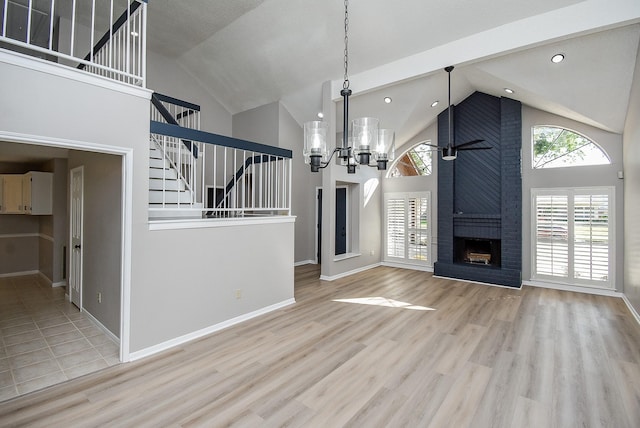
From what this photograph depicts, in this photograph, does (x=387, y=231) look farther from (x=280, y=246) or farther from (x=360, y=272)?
(x=280, y=246)

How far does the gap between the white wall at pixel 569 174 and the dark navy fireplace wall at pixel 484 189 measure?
28 cm

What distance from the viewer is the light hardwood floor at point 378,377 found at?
7.47 feet

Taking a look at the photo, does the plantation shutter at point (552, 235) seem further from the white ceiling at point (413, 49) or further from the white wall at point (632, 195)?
the white ceiling at point (413, 49)

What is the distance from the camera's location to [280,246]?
15.3 ft

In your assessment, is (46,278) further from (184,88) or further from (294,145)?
(294,145)

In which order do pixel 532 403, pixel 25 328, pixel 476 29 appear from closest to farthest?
pixel 532 403 → pixel 25 328 → pixel 476 29

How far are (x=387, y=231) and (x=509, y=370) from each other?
5.23 meters

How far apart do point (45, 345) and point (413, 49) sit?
6.54 metres

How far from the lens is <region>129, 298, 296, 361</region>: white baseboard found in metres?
3.13

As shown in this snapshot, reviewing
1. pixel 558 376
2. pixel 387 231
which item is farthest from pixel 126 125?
pixel 387 231

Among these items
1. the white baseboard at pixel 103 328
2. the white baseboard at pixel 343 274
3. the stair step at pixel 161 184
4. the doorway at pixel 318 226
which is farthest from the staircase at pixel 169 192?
the doorway at pixel 318 226

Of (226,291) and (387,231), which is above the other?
(387,231)

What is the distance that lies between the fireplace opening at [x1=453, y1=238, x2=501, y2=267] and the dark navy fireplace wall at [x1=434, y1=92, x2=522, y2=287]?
6.9 inches

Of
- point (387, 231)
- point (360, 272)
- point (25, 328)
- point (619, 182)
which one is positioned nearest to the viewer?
point (25, 328)
